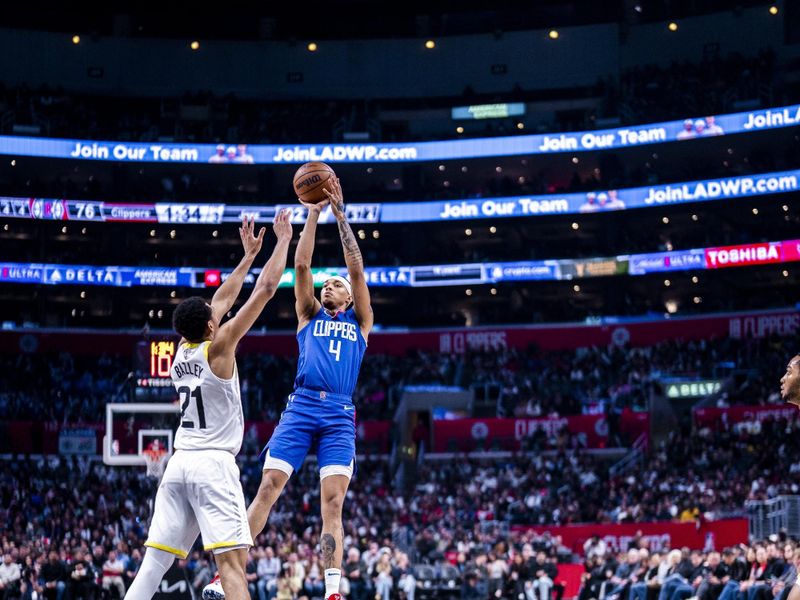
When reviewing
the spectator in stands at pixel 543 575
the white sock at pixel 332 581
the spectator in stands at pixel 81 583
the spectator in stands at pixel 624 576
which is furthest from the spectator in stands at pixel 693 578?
the white sock at pixel 332 581

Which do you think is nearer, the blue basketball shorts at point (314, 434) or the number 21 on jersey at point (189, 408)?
the number 21 on jersey at point (189, 408)

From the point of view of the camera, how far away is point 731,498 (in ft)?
117

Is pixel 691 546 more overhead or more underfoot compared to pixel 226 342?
more underfoot

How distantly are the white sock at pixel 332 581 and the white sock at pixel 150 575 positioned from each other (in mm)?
1713

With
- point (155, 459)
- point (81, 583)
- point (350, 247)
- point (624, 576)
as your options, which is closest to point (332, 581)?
point (350, 247)

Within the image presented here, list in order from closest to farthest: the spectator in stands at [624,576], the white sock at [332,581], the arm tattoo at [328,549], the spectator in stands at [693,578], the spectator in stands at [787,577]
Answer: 1. the white sock at [332,581]
2. the arm tattoo at [328,549]
3. the spectator in stands at [787,577]
4. the spectator in stands at [693,578]
5. the spectator in stands at [624,576]

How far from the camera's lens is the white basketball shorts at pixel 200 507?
930 cm

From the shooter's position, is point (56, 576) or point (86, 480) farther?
point (86, 480)

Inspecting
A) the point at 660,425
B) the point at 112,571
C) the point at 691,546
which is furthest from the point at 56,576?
the point at 660,425

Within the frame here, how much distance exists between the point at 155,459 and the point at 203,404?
19.3 meters

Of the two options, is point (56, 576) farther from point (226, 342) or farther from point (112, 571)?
point (226, 342)

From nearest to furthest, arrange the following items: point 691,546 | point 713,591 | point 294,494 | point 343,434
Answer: point 343,434, point 713,591, point 691,546, point 294,494

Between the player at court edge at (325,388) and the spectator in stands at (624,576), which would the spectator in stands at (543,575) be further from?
the player at court edge at (325,388)

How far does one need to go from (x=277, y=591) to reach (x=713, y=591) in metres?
10.5
